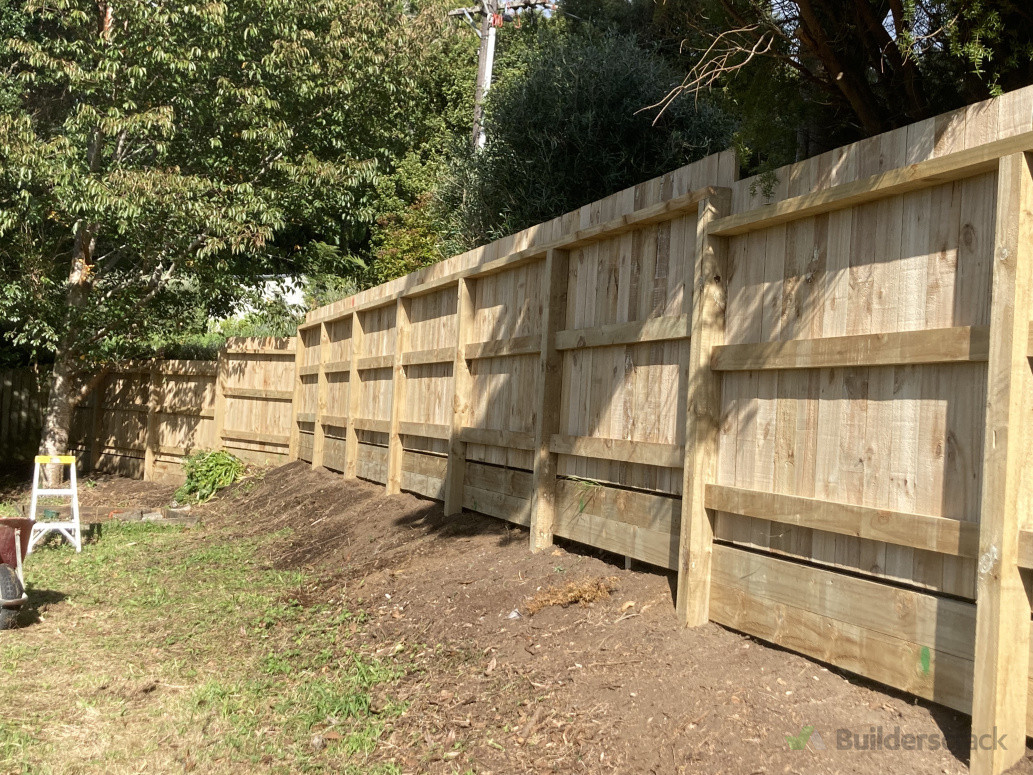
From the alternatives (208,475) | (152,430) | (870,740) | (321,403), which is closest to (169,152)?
(321,403)

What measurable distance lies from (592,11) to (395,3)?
379 inches

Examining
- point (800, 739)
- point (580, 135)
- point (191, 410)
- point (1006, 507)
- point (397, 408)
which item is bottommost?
point (800, 739)

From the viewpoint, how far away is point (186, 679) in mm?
5199

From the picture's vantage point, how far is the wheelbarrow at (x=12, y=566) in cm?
595

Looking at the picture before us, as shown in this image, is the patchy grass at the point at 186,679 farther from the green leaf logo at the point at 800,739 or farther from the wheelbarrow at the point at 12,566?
the green leaf logo at the point at 800,739

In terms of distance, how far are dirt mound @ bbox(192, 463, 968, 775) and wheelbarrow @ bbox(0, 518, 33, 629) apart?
2028mm

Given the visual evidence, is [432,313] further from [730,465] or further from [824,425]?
[824,425]

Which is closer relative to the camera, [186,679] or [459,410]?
[186,679]

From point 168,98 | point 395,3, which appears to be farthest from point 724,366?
point 395,3

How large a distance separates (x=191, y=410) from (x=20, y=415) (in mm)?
4338

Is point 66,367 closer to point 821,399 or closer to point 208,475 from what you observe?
point 208,475

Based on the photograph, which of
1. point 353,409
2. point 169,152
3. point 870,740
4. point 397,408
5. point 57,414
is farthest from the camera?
point 57,414

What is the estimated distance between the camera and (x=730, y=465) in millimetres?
4617

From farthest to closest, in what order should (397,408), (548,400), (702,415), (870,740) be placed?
1. (397,408)
2. (548,400)
3. (702,415)
4. (870,740)
